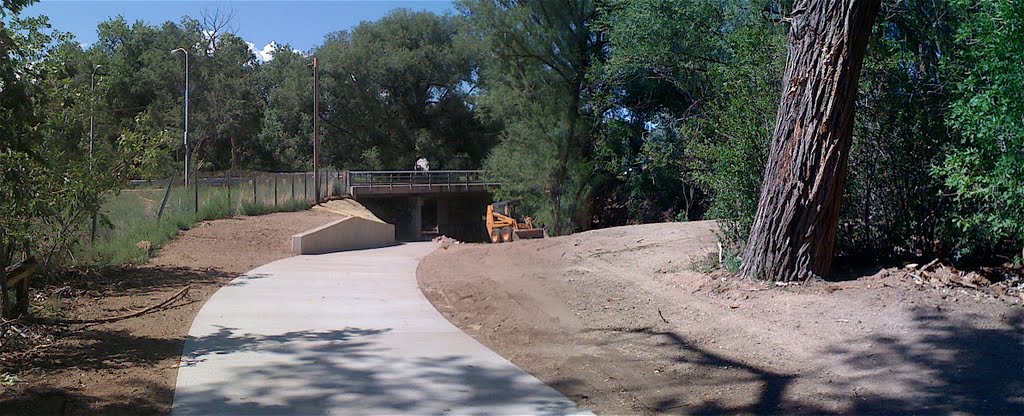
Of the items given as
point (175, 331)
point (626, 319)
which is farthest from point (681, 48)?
point (175, 331)

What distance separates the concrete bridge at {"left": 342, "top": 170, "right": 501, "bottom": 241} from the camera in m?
45.9

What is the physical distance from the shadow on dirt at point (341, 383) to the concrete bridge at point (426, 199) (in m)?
34.8

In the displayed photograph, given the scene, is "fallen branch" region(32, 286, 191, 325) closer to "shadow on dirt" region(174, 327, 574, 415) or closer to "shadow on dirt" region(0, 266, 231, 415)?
"shadow on dirt" region(0, 266, 231, 415)

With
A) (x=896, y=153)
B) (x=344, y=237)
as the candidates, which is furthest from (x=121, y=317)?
(x=344, y=237)

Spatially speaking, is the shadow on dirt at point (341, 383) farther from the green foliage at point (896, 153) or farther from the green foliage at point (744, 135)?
→ the green foliage at point (896, 153)

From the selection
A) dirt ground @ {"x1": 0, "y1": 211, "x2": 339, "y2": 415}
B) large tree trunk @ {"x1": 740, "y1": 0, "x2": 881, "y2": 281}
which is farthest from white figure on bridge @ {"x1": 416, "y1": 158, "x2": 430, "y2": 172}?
large tree trunk @ {"x1": 740, "y1": 0, "x2": 881, "y2": 281}

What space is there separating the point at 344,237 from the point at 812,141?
18.5 m

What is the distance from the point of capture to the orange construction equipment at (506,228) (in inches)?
1184

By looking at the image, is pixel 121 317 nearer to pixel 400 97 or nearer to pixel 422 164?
pixel 422 164

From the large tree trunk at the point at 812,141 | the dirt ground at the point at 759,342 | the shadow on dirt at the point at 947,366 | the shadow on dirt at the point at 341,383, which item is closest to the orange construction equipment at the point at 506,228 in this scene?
the dirt ground at the point at 759,342

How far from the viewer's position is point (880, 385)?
22.0 feet

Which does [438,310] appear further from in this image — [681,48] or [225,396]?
[681,48]

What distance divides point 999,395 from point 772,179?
4660mm

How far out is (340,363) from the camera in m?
8.02
